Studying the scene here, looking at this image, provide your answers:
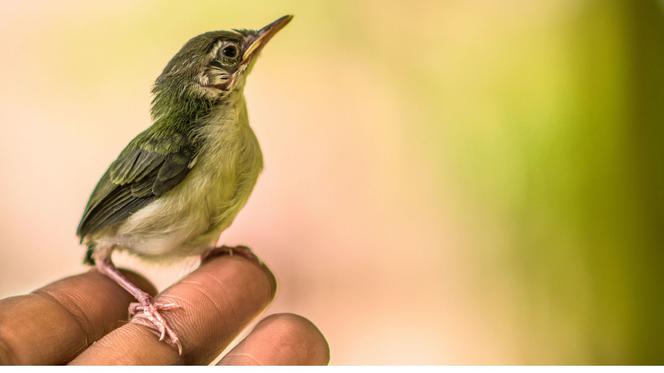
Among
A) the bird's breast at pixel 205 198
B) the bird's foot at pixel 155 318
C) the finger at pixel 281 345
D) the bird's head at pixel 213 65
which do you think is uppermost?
the bird's head at pixel 213 65

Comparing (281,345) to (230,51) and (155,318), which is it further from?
(230,51)

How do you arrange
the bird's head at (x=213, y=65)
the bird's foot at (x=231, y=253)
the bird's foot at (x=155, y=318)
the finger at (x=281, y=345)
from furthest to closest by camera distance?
the bird's foot at (x=231, y=253) < the bird's head at (x=213, y=65) < the bird's foot at (x=155, y=318) < the finger at (x=281, y=345)

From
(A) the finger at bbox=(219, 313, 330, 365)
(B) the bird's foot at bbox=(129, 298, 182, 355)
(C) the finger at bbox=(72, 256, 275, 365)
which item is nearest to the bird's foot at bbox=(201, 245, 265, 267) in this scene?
(C) the finger at bbox=(72, 256, 275, 365)

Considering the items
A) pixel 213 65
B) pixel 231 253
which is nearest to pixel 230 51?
pixel 213 65

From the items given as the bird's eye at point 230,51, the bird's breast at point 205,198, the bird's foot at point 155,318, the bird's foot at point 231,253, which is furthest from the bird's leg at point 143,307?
the bird's eye at point 230,51

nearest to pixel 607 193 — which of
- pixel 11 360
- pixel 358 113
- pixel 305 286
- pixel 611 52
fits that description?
pixel 611 52

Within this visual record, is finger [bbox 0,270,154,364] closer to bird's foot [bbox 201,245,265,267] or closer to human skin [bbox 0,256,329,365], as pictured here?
human skin [bbox 0,256,329,365]

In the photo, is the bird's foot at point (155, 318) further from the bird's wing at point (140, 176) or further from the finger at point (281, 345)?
the bird's wing at point (140, 176)
